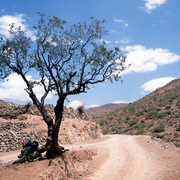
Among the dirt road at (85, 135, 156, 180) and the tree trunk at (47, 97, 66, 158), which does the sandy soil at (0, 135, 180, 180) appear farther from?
the tree trunk at (47, 97, 66, 158)

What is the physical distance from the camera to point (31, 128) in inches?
777

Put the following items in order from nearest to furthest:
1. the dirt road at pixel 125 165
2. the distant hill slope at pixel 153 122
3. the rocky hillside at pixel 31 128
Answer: the dirt road at pixel 125 165
the rocky hillside at pixel 31 128
the distant hill slope at pixel 153 122

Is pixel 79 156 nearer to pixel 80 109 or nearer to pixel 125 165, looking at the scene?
pixel 125 165

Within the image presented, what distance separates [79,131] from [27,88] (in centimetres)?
1134

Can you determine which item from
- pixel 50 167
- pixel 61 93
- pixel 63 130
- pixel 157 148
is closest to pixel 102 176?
pixel 50 167

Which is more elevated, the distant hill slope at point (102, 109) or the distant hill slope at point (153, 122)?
the distant hill slope at point (102, 109)

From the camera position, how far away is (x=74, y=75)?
12.5 m

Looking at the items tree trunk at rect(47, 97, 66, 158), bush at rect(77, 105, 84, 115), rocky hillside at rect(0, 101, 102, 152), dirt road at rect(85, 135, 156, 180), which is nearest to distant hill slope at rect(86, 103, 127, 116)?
bush at rect(77, 105, 84, 115)

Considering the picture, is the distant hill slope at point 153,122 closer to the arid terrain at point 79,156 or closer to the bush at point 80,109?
the arid terrain at point 79,156

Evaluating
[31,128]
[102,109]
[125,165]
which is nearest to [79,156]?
[125,165]

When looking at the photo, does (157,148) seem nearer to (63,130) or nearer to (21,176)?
(63,130)

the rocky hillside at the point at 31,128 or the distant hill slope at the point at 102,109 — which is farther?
the distant hill slope at the point at 102,109

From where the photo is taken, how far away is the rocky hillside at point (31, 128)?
1681 centimetres

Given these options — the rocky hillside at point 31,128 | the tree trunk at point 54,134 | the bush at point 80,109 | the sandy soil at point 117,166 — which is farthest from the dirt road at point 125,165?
the bush at point 80,109
